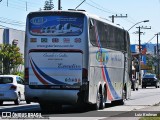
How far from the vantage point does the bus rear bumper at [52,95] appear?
68.4 feet

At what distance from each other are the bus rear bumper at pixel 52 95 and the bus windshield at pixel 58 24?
7.51 ft

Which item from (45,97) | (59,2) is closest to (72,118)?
(45,97)

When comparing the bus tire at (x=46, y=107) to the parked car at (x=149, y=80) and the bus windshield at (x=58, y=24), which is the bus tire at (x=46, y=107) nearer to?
the bus windshield at (x=58, y=24)

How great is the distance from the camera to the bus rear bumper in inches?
A: 821

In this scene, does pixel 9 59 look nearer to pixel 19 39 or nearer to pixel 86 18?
pixel 19 39

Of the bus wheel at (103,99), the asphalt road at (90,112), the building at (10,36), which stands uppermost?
the building at (10,36)

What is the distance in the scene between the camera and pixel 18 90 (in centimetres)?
2806

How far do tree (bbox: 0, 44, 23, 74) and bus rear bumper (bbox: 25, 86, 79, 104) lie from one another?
44276 millimetres

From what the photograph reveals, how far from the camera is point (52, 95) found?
21031 millimetres

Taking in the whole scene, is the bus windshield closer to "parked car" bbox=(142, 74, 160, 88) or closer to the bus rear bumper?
the bus rear bumper

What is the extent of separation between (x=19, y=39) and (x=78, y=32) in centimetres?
5365

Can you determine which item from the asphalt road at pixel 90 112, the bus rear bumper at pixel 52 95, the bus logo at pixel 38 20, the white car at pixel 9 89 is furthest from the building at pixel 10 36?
the bus rear bumper at pixel 52 95

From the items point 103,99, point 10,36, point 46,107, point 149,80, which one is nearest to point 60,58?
point 46,107

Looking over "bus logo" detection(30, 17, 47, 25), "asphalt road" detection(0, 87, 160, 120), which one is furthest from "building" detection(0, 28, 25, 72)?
"bus logo" detection(30, 17, 47, 25)
